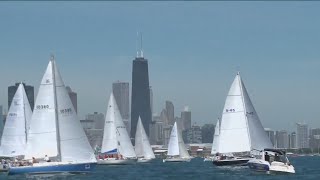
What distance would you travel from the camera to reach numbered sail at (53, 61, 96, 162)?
234 ft

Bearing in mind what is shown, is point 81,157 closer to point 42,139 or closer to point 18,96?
point 42,139

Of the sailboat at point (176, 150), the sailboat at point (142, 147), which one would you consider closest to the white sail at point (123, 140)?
the sailboat at point (142, 147)

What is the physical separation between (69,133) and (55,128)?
132 cm

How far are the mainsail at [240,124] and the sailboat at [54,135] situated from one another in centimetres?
2138

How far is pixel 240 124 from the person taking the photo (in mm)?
88188

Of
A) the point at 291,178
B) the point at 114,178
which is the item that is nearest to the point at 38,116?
the point at 114,178

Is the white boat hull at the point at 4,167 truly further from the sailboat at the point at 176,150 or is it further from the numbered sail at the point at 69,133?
the sailboat at the point at 176,150

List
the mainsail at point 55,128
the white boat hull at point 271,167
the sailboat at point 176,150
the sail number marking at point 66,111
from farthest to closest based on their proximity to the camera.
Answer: the sailboat at point 176,150
the white boat hull at point 271,167
the sail number marking at point 66,111
the mainsail at point 55,128

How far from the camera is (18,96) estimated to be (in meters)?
87.3

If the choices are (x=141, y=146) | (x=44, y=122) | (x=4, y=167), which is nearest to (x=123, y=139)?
(x=141, y=146)

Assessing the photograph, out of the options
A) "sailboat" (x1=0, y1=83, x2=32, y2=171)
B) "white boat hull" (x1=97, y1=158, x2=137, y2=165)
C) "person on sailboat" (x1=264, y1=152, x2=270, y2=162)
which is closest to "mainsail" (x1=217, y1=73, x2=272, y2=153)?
"person on sailboat" (x1=264, y1=152, x2=270, y2=162)

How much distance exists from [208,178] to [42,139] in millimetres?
14893

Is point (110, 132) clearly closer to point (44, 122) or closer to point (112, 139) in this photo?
point (112, 139)

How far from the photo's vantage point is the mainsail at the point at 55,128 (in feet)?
235
